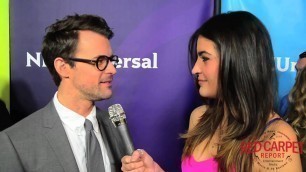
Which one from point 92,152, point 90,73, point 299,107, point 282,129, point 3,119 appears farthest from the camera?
point 3,119

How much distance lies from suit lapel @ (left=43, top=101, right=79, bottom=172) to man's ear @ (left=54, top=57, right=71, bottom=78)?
7.8 inches

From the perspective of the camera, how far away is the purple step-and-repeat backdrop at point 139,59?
2316 mm

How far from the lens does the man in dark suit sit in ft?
4.17

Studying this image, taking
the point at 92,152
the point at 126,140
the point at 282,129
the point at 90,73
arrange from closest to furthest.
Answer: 1. the point at 126,140
2. the point at 282,129
3. the point at 92,152
4. the point at 90,73

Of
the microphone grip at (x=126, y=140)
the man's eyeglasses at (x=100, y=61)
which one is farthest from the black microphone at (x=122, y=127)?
the man's eyeglasses at (x=100, y=61)

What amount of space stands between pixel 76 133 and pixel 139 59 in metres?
1.11

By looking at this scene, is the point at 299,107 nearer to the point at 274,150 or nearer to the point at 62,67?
the point at 274,150

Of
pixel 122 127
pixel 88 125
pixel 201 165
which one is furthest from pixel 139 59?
pixel 122 127

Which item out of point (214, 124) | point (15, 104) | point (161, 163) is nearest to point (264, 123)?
point (214, 124)

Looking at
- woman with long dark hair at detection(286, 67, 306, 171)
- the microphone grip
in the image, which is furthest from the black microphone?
woman with long dark hair at detection(286, 67, 306, 171)

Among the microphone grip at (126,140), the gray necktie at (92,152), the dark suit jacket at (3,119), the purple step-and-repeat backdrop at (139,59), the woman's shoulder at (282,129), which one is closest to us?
the microphone grip at (126,140)

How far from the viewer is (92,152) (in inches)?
53.0

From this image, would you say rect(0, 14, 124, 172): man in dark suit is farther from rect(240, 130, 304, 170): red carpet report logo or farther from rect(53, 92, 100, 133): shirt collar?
rect(240, 130, 304, 170): red carpet report logo

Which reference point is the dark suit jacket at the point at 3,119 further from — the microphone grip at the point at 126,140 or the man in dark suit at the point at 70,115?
the microphone grip at the point at 126,140
